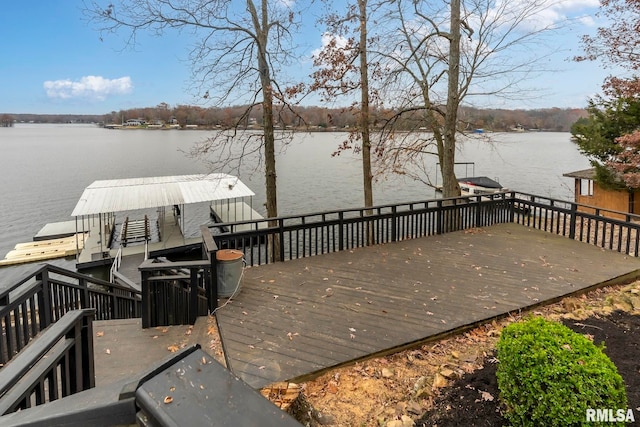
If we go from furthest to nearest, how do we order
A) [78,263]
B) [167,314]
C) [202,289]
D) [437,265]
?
[78,263] < [437,265] < [202,289] < [167,314]

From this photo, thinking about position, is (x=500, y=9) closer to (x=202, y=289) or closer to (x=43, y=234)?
(x=202, y=289)

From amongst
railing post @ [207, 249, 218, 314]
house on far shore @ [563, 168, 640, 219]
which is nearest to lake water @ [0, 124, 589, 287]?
house on far shore @ [563, 168, 640, 219]

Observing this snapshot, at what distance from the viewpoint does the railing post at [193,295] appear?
4320 mm

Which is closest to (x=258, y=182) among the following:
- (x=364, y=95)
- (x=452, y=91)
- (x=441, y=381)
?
(x=364, y=95)

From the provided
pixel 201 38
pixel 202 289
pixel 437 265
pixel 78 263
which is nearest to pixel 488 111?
→ pixel 437 265

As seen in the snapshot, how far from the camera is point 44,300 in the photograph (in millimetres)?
3686

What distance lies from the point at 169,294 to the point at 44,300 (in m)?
1.18

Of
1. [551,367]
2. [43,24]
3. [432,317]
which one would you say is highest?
[43,24]

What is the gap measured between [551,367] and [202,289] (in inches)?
151

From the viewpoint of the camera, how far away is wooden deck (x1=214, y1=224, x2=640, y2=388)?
12.3 ft

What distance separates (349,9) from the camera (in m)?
9.41

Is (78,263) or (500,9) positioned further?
(78,263)

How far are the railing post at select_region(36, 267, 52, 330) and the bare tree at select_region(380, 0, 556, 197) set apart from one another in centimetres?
895

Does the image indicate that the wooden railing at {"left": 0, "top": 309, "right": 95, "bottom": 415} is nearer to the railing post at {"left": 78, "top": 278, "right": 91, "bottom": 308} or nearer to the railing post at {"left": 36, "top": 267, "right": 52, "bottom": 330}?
the railing post at {"left": 36, "top": 267, "right": 52, "bottom": 330}
